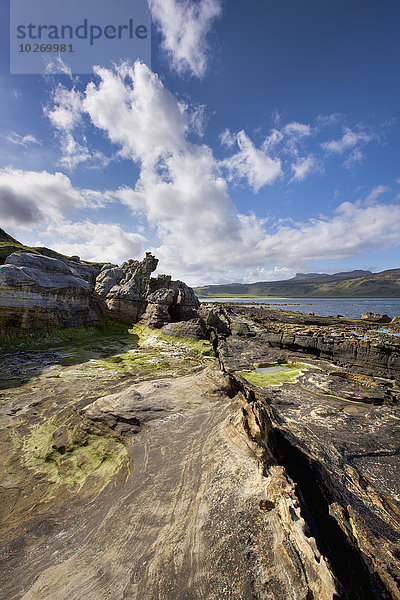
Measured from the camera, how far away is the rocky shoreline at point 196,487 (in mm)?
3463

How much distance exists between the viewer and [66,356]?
18234 mm

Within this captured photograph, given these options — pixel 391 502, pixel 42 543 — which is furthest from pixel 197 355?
pixel 42 543

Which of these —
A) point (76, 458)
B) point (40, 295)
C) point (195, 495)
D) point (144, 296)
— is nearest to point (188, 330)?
point (144, 296)

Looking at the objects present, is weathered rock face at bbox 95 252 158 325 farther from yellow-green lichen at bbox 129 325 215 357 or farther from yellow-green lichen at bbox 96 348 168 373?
yellow-green lichen at bbox 96 348 168 373

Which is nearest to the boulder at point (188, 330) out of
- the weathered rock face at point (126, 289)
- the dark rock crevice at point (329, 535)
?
the weathered rock face at point (126, 289)

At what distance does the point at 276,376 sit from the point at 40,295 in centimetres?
2264

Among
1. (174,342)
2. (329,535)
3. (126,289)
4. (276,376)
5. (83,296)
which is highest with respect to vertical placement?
(126,289)

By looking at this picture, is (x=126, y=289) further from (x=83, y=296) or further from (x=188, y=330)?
(x=188, y=330)

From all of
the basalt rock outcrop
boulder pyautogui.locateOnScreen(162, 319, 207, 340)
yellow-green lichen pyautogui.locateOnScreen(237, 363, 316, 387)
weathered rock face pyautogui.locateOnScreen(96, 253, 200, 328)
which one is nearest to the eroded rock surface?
yellow-green lichen pyautogui.locateOnScreen(237, 363, 316, 387)

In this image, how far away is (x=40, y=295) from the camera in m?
22.0

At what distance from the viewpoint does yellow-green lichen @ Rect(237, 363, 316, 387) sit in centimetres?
1539

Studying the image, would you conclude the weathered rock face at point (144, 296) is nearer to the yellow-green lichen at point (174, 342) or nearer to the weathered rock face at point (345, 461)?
the yellow-green lichen at point (174, 342)

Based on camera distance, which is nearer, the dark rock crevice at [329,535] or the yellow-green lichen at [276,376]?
the dark rock crevice at [329,535]

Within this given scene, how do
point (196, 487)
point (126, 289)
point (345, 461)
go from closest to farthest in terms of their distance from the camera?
1. point (196, 487)
2. point (345, 461)
3. point (126, 289)
